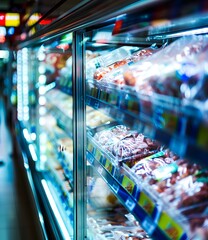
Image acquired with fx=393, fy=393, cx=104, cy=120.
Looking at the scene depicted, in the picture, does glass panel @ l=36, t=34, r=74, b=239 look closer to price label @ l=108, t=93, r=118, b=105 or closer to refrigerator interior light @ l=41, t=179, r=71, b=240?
refrigerator interior light @ l=41, t=179, r=71, b=240

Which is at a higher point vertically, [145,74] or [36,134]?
[145,74]

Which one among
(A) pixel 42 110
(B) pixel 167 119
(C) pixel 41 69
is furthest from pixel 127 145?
(C) pixel 41 69

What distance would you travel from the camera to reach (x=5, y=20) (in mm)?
8016

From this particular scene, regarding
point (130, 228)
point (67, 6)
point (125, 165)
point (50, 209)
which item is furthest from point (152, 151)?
point (50, 209)

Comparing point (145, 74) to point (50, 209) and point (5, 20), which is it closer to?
point (50, 209)

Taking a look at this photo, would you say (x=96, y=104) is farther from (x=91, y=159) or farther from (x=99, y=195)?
(x=99, y=195)

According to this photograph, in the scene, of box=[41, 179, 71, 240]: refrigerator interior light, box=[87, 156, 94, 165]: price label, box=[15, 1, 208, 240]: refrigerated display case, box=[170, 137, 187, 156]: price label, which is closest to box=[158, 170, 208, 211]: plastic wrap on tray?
box=[15, 1, 208, 240]: refrigerated display case

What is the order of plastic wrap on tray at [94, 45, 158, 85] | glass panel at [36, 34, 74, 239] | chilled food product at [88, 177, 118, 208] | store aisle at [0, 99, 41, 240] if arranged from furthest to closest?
store aisle at [0, 99, 41, 240]
glass panel at [36, 34, 74, 239]
chilled food product at [88, 177, 118, 208]
plastic wrap on tray at [94, 45, 158, 85]

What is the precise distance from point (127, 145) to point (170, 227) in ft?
2.17

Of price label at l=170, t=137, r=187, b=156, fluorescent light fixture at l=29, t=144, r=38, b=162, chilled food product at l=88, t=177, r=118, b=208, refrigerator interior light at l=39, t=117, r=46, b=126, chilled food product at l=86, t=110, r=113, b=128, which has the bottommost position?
fluorescent light fixture at l=29, t=144, r=38, b=162

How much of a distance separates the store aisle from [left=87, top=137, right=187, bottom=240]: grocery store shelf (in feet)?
5.04

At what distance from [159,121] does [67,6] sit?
910mm

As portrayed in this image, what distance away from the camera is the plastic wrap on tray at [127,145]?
1454 mm

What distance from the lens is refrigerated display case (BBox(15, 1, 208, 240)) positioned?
2.64 feet
